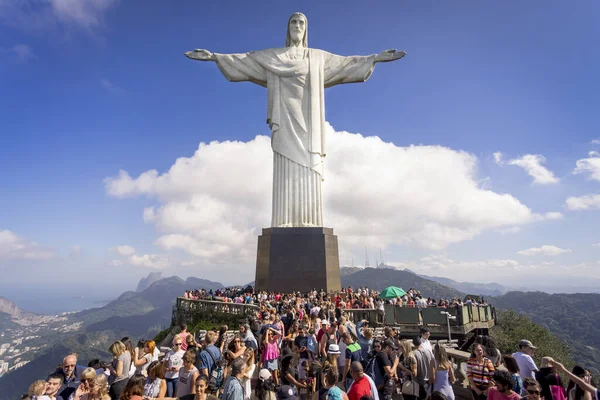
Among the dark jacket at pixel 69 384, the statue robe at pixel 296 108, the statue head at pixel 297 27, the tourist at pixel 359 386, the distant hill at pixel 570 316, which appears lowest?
the distant hill at pixel 570 316

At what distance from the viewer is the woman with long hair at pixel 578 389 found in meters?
4.23

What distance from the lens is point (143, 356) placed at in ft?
19.8

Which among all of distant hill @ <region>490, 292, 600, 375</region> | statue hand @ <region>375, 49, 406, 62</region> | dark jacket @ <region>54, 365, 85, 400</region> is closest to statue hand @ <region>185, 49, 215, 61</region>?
statue hand @ <region>375, 49, 406, 62</region>

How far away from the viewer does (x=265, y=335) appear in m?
6.85

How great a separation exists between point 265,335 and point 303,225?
11575 mm

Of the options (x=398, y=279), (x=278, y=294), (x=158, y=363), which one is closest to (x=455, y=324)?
(x=278, y=294)

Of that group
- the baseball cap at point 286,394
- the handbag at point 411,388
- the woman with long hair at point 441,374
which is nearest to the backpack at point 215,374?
the baseball cap at point 286,394

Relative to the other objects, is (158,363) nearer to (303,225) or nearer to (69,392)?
(69,392)

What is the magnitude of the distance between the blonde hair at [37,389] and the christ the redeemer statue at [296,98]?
14277 millimetres

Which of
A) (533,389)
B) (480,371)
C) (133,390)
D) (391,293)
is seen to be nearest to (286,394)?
(133,390)

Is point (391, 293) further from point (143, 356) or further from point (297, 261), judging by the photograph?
point (143, 356)

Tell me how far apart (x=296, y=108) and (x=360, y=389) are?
16.7 metres

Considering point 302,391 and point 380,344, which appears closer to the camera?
point 380,344

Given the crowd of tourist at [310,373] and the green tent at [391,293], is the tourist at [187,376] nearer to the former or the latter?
the crowd of tourist at [310,373]
